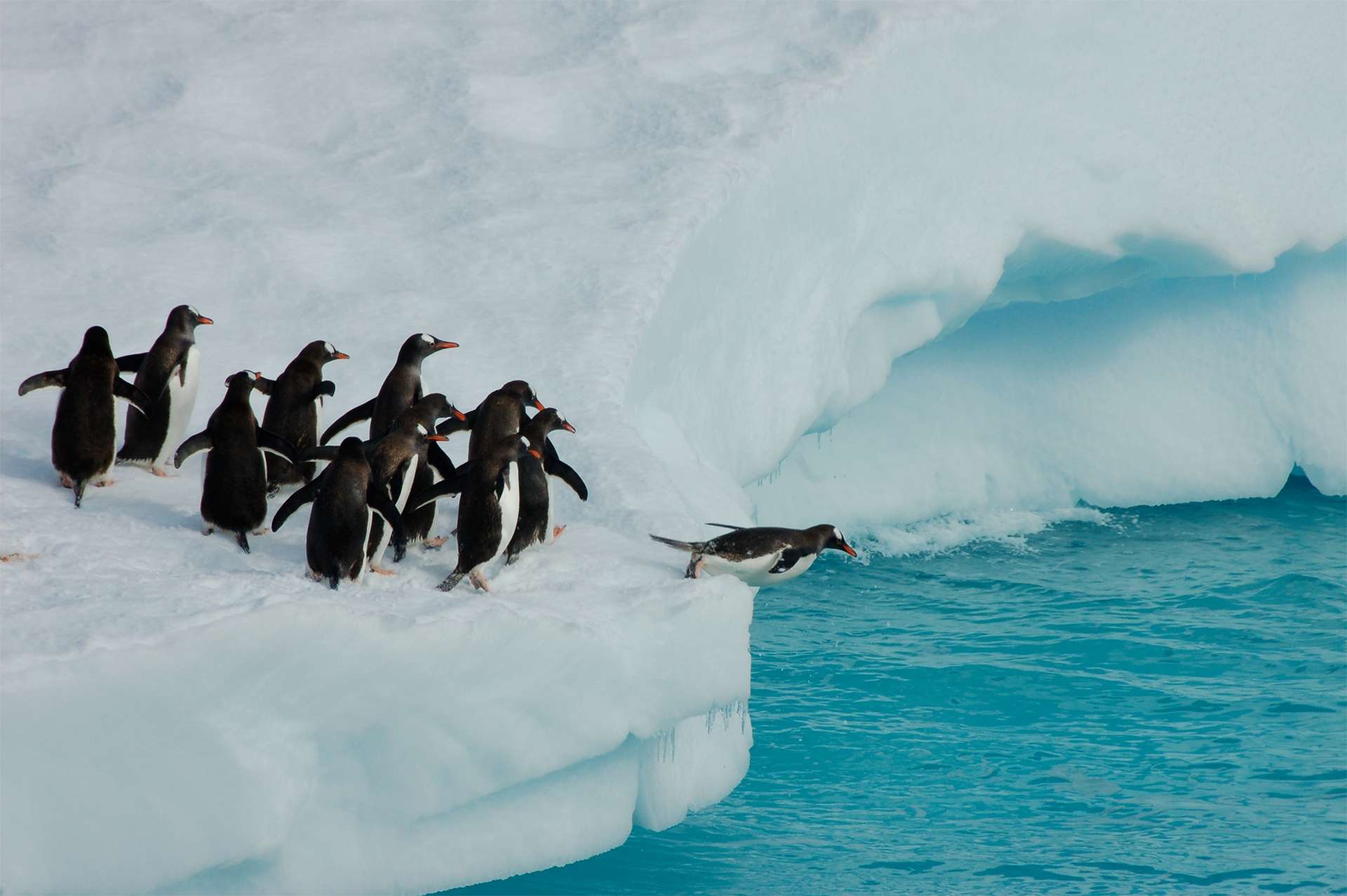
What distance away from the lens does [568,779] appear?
425 centimetres

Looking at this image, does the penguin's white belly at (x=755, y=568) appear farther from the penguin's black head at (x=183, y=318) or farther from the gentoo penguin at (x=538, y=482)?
the penguin's black head at (x=183, y=318)

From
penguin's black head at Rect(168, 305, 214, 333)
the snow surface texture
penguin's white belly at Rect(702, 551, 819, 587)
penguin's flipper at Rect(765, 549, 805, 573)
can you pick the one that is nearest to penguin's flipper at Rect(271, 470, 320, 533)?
the snow surface texture

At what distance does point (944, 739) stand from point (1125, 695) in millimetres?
974

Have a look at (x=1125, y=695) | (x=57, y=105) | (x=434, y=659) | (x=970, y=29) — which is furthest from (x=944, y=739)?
Result: (x=57, y=105)

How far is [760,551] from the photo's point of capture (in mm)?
4984

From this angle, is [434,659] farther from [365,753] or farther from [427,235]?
[427,235]

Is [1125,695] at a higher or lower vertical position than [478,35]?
lower

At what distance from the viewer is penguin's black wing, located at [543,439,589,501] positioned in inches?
193

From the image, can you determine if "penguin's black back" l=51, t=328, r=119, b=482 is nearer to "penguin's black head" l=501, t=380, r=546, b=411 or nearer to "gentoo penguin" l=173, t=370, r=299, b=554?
"gentoo penguin" l=173, t=370, r=299, b=554

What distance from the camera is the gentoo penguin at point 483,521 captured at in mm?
4363

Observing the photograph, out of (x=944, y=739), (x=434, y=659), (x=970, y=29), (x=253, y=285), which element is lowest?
(x=944, y=739)

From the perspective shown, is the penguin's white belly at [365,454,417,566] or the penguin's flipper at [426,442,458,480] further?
the penguin's flipper at [426,442,458,480]

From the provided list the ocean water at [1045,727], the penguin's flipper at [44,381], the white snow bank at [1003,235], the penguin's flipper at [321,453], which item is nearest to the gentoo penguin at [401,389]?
the penguin's flipper at [321,453]

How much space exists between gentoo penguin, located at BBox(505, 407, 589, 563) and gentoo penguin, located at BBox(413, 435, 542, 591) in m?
0.09
